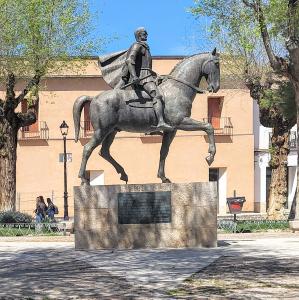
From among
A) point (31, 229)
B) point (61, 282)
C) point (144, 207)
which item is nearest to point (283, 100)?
point (31, 229)

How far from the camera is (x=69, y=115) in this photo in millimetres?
40094

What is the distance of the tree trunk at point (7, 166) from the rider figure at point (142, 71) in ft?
39.6

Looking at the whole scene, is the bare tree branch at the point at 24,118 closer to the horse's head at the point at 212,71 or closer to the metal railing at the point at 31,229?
the metal railing at the point at 31,229

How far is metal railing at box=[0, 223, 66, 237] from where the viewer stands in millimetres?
19562

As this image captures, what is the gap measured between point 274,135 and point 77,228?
14378mm

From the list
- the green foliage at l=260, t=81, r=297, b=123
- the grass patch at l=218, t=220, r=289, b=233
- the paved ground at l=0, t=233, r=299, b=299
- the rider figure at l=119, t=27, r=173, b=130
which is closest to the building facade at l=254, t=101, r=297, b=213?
the green foliage at l=260, t=81, r=297, b=123

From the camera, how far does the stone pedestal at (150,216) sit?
13.0m

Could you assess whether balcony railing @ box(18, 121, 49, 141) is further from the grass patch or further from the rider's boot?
the rider's boot

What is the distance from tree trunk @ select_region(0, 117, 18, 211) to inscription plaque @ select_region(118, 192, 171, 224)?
40.3ft

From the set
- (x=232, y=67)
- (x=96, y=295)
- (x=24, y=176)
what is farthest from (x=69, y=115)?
(x=96, y=295)

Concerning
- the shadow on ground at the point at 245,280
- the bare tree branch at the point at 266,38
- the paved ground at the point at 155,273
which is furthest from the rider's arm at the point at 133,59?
the bare tree branch at the point at 266,38

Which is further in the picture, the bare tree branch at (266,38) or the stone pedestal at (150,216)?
the bare tree branch at (266,38)

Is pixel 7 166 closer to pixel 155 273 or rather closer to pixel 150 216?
pixel 150 216

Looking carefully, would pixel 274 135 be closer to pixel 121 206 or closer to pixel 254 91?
pixel 254 91
